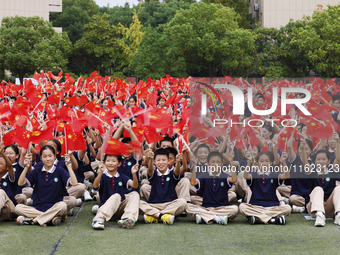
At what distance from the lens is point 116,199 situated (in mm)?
6836

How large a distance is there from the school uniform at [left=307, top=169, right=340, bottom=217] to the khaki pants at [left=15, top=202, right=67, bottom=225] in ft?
9.55

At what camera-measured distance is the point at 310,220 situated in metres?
6.98

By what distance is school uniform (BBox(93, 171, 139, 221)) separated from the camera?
6715 millimetres

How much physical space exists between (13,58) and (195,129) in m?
26.2

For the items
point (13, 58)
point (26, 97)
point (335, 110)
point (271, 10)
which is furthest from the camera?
point (271, 10)

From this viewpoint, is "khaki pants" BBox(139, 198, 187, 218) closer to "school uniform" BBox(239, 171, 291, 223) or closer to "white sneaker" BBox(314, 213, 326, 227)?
"school uniform" BBox(239, 171, 291, 223)

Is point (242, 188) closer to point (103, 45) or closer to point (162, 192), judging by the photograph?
point (162, 192)

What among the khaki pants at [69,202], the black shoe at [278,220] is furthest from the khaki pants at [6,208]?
the black shoe at [278,220]

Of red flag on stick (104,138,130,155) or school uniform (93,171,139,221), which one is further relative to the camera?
red flag on stick (104,138,130,155)

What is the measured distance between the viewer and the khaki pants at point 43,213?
6688 millimetres

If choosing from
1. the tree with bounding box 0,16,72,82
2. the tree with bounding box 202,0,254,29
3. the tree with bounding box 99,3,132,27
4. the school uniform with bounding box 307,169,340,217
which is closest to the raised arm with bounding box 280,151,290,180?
the school uniform with bounding box 307,169,340,217

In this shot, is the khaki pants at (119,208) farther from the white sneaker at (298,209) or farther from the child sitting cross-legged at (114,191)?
the white sneaker at (298,209)

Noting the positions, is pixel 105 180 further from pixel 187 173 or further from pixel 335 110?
pixel 335 110

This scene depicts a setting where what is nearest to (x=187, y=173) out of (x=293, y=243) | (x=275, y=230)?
(x=275, y=230)
